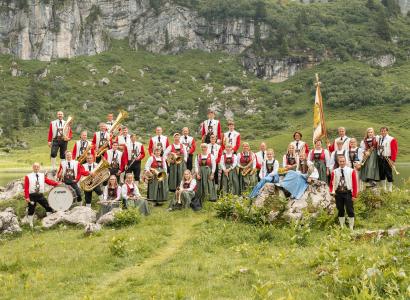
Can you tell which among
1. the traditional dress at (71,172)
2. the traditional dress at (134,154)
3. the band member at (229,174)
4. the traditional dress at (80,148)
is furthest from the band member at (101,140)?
the band member at (229,174)

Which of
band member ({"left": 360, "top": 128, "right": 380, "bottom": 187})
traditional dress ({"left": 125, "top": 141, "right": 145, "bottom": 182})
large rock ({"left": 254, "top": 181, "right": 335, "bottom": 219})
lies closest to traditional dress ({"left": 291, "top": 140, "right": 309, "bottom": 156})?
large rock ({"left": 254, "top": 181, "right": 335, "bottom": 219})

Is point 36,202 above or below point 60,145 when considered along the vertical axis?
below

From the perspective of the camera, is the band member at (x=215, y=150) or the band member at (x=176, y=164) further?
the band member at (x=176, y=164)

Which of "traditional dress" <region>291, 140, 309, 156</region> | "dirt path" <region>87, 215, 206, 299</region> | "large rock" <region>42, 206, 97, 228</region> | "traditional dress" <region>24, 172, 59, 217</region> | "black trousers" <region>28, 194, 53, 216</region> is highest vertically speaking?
"traditional dress" <region>291, 140, 309, 156</region>

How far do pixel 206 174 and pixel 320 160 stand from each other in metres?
4.39

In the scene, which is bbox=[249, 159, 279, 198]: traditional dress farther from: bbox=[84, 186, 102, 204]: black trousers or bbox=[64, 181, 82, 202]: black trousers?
bbox=[64, 181, 82, 202]: black trousers

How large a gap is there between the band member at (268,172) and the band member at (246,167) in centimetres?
81

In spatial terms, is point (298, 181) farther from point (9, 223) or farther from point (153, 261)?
point (9, 223)

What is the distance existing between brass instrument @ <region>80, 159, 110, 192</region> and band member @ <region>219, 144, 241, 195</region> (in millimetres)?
4453

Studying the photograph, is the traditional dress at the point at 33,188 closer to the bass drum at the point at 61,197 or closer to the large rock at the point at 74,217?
the bass drum at the point at 61,197

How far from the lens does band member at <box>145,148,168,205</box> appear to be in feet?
61.8


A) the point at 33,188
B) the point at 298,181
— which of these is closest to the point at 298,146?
the point at 298,181

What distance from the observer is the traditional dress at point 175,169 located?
778 inches

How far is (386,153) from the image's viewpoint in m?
18.0
